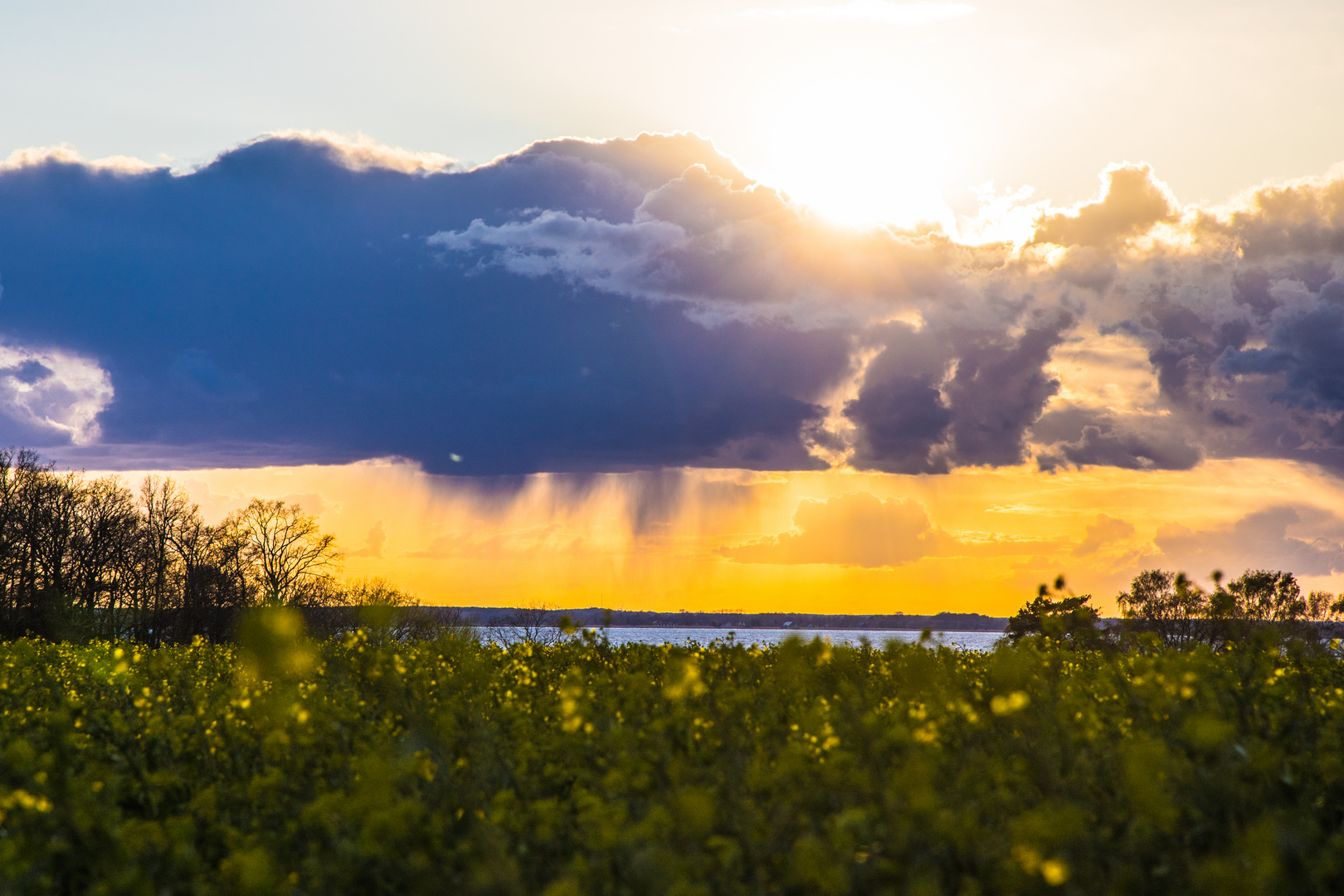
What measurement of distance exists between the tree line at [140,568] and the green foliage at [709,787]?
112 ft

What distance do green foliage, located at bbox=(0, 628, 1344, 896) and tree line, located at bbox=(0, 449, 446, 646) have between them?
112ft

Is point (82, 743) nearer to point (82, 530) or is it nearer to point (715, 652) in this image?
point (715, 652)

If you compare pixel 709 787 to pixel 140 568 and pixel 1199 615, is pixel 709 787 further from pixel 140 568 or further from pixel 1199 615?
pixel 140 568

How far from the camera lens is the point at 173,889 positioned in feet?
16.4

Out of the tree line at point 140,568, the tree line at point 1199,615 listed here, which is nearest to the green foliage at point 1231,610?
the tree line at point 1199,615

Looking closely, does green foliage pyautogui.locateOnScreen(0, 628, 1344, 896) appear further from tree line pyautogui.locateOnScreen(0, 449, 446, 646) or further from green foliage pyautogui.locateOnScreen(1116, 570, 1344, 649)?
tree line pyautogui.locateOnScreen(0, 449, 446, 646)

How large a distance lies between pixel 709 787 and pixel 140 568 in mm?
55355

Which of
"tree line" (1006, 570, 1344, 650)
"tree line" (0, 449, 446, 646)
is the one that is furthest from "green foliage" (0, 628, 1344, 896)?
"tree line" (0, 449, 446, 646)

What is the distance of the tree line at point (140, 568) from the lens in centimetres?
4269

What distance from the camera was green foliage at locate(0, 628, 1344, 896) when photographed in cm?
416

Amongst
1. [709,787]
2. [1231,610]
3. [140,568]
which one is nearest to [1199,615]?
[1231,610]

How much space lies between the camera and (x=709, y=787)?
5.50 meters

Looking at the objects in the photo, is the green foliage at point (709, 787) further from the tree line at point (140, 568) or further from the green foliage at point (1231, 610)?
the tree line at point (140, 568)

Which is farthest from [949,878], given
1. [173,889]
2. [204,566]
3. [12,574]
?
[204,566]
